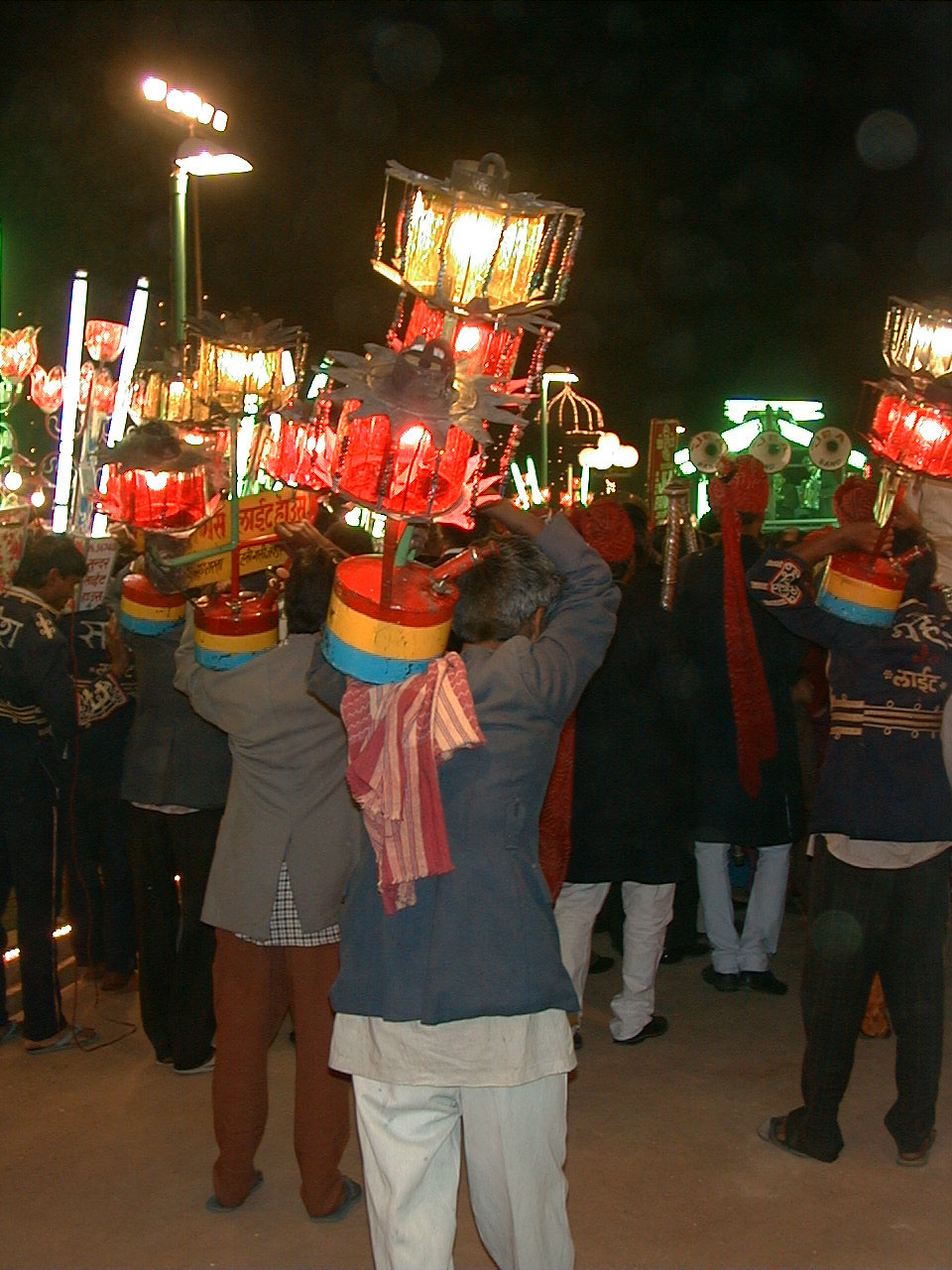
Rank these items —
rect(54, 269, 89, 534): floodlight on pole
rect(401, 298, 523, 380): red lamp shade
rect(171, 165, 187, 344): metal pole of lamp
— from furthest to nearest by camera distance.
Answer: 1. rect(171, 165, 187, 344): metal pole of lamp
2. rect(54, 269, 89, 534): floodlight on pole
3. rect(401, 298, 523, 380): red lamp shade

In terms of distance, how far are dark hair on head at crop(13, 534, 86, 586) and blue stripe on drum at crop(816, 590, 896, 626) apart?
338cm

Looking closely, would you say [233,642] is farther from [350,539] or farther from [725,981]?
[725,981]

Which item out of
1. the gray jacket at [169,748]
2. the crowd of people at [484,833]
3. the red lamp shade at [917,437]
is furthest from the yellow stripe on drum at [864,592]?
the gray jacket at [169,748]

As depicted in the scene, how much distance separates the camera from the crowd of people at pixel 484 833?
3.00m

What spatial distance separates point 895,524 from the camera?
14.7ft

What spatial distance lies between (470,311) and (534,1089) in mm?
1871

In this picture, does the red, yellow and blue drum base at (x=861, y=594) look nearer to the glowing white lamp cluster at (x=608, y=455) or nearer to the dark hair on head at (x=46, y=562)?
the dark hair on head at (x=46, y=562)

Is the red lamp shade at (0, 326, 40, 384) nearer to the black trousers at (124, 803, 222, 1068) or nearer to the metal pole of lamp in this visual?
the metal pole of lamp

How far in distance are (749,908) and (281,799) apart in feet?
10.0

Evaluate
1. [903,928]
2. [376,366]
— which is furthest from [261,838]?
[903,928]

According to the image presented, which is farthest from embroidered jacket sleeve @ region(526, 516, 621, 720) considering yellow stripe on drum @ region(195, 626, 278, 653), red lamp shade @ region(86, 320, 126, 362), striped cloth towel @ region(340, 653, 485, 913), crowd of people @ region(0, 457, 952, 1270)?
red lamp shade @ region(86, 320, 126, 362)

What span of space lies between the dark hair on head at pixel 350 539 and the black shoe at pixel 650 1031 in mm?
A: 2486

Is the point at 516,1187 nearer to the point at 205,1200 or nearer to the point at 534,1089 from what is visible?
the point at 534,1089

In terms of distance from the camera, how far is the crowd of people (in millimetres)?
2998
